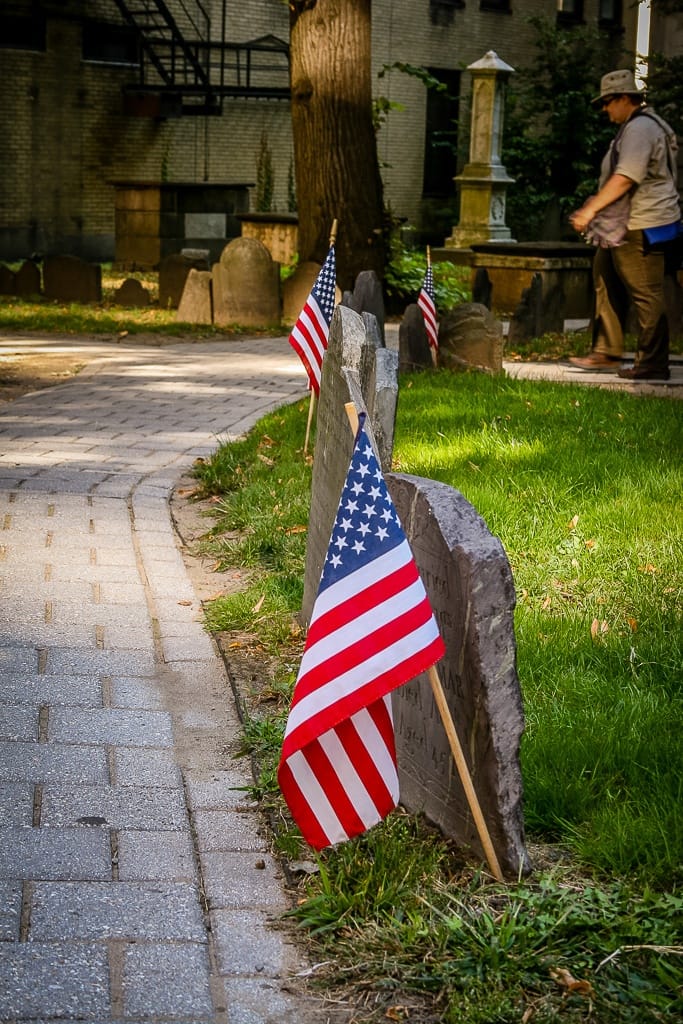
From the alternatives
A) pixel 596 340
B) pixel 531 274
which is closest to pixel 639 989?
pixel 596 340

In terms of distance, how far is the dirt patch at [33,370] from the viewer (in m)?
11.3

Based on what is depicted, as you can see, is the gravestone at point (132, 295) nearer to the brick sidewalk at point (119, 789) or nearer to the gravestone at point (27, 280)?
the gravestone at point (27, 280)

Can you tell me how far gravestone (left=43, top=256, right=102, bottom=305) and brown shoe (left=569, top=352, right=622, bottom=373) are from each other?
8319 mm

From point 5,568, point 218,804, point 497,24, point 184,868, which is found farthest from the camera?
point 497,24

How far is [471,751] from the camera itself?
130 inches

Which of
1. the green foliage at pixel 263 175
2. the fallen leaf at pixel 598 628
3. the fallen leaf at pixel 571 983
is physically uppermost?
the green foliage at pixel 263 175

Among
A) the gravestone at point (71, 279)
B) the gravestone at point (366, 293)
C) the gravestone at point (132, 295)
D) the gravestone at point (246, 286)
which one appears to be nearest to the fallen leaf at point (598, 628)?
the gravestone at point (366, 293)

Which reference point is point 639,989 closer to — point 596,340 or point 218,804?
point 218,804

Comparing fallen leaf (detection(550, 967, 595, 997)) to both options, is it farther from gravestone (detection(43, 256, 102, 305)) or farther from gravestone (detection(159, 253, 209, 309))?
gravestone (detection(43, 256, 102, 305))

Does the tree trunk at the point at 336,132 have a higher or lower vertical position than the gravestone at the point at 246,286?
higher

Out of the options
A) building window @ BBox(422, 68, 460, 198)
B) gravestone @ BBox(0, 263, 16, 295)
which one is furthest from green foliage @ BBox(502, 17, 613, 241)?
gravestone @ BBox(0, 263, 16, 295)

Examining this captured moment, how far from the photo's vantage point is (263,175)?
30438 mm

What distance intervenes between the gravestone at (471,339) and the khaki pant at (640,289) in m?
0.92

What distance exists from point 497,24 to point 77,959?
116ft
